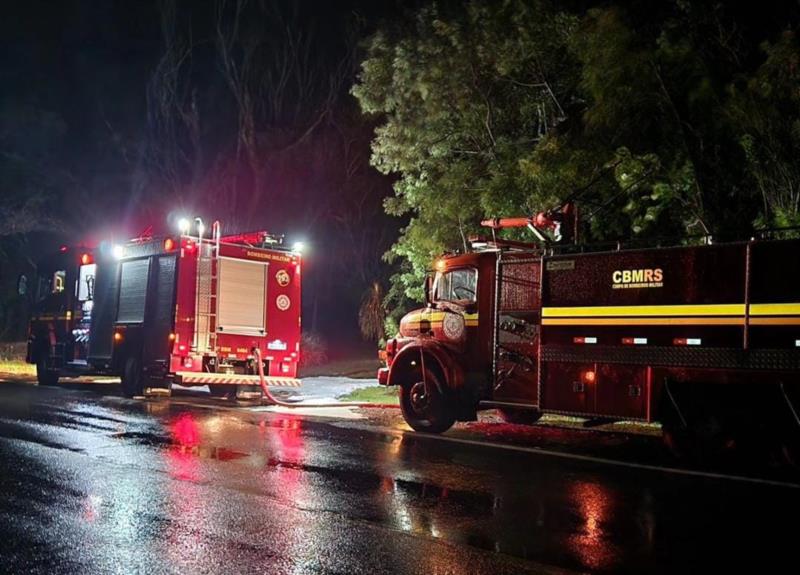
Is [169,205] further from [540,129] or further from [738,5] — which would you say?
[738,5]

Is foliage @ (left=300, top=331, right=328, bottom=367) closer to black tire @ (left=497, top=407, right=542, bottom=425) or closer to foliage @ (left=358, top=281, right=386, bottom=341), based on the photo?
foliage @ (left=358, top=281, right=386, bottom=341)

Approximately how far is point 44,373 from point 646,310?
15.5 meters

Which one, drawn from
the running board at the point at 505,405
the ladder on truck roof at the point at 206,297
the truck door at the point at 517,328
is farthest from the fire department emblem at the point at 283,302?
the truck door at the point at 517,328

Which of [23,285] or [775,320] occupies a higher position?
[23,285]

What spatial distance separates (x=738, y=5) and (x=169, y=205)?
889 inches

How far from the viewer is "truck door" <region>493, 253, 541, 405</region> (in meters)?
11.4

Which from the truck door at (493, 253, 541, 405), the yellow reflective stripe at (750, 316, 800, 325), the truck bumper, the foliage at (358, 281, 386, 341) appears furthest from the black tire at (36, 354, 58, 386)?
the yellow reflective stripe at (750, 316, 800, 325)

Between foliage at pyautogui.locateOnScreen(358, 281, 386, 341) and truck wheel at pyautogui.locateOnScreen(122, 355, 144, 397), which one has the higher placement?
foliage at pyautogui.locateOnScreen(358, 281, 386, 341)

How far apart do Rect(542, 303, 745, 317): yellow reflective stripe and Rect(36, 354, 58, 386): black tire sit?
13.8 metres

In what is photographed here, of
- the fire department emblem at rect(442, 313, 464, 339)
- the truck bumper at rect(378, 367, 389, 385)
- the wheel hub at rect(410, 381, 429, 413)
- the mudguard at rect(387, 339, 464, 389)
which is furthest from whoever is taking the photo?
the truck bumper at rect(378, 367, 389, 385)

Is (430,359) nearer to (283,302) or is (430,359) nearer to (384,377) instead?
(384,377)

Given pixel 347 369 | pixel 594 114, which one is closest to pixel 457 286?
pixel 594 114

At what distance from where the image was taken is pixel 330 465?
9.08 m

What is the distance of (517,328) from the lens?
11.7 meters
